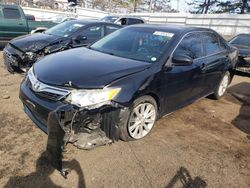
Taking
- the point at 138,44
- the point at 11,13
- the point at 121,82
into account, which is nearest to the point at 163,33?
the point at 138,44

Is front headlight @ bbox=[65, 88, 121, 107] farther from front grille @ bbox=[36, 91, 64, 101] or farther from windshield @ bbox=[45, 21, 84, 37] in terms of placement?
windshield @ bbox=[45, 21, 84, 37]

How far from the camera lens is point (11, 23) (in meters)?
10.7

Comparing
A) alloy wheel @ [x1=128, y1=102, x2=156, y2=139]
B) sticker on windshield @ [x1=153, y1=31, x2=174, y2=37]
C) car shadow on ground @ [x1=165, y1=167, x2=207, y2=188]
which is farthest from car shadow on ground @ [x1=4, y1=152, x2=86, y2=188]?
sticker on windshield @ [x1=153, y1=31, x2=174, y2=37]

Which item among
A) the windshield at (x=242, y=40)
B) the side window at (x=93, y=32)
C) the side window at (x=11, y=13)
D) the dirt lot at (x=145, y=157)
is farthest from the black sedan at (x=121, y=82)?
the side window at (x=11, y=13)

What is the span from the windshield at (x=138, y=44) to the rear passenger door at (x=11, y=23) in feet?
23.3

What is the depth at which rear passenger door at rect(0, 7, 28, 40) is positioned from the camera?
34.7ft

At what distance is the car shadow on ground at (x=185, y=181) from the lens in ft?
10.1

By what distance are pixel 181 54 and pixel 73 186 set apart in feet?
8.40

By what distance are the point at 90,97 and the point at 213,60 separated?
3.09 metres

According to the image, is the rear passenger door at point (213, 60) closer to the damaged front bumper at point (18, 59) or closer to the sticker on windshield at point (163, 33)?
the sticker on windshield at point (163, 33)

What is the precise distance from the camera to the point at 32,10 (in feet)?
80.3

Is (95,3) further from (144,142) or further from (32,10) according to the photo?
(144,142)

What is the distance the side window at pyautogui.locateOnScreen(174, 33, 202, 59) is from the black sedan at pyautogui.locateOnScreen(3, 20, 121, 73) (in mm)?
3436

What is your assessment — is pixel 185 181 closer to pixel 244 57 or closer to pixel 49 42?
pixel 49 42
